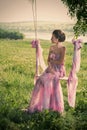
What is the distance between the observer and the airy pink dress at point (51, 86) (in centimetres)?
1228

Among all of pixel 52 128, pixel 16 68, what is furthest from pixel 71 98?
pixel 16 68

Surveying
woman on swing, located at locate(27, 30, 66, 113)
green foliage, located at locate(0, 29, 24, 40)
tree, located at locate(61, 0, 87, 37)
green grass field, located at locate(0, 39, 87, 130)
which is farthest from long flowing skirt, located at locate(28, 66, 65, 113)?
green foliage, located at locate(0, 29, 24, 40)

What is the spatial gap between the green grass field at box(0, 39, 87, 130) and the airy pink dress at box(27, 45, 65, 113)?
0.33m

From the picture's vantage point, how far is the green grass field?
38.0 ft

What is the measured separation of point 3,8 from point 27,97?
8427 millimetres

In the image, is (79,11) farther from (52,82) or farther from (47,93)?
(47,93)

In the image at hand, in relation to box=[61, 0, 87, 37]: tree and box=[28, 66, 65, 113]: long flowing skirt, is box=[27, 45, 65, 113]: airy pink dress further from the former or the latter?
box=[61, 0, 87, 37]: tree

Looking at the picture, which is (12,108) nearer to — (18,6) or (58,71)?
(58,71)

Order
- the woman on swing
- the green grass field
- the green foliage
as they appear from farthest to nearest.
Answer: the green foliage < the woman on swing < the green grass field

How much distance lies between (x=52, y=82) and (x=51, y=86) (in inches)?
4.1

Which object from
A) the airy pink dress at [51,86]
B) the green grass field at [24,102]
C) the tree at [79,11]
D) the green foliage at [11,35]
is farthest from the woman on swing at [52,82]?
the green foliage at [11,35]

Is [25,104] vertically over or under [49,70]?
under

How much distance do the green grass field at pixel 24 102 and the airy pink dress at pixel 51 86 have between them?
1.10 feet

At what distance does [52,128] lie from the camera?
1150cm
